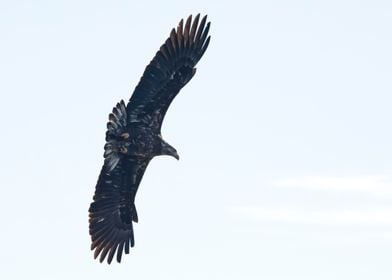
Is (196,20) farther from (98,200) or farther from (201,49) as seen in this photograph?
(98,200)

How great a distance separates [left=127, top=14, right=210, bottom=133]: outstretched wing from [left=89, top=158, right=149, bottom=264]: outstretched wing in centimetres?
170

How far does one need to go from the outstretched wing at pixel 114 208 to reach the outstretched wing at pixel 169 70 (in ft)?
5.59

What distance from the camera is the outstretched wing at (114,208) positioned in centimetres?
2925

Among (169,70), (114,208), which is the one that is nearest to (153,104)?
(169,70)

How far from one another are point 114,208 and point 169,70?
4018mm

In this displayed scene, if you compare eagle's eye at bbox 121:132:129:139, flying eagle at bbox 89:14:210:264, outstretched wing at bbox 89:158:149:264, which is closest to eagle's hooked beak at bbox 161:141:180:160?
flying eagle at bbox 89:14:210:264

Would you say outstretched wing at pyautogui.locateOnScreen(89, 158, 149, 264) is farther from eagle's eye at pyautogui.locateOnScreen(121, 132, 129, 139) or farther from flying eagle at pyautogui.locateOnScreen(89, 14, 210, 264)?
eagle's eye at pyautogui.locateOnScreen(121, 132, 129, 139)

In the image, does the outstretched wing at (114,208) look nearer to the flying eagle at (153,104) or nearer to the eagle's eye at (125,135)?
the flying eagle at (153,104)

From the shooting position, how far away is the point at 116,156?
28641mm

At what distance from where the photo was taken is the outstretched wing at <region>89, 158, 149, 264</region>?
29250 millimetres

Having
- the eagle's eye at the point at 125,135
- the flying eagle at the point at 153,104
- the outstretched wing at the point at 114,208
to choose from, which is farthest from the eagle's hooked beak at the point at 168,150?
the eagle's eye at the point at 125,135

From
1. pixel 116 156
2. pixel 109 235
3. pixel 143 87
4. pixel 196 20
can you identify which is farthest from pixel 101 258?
pixel 196 20

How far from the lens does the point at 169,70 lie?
28.0 metres

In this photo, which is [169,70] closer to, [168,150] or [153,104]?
[153,104]
